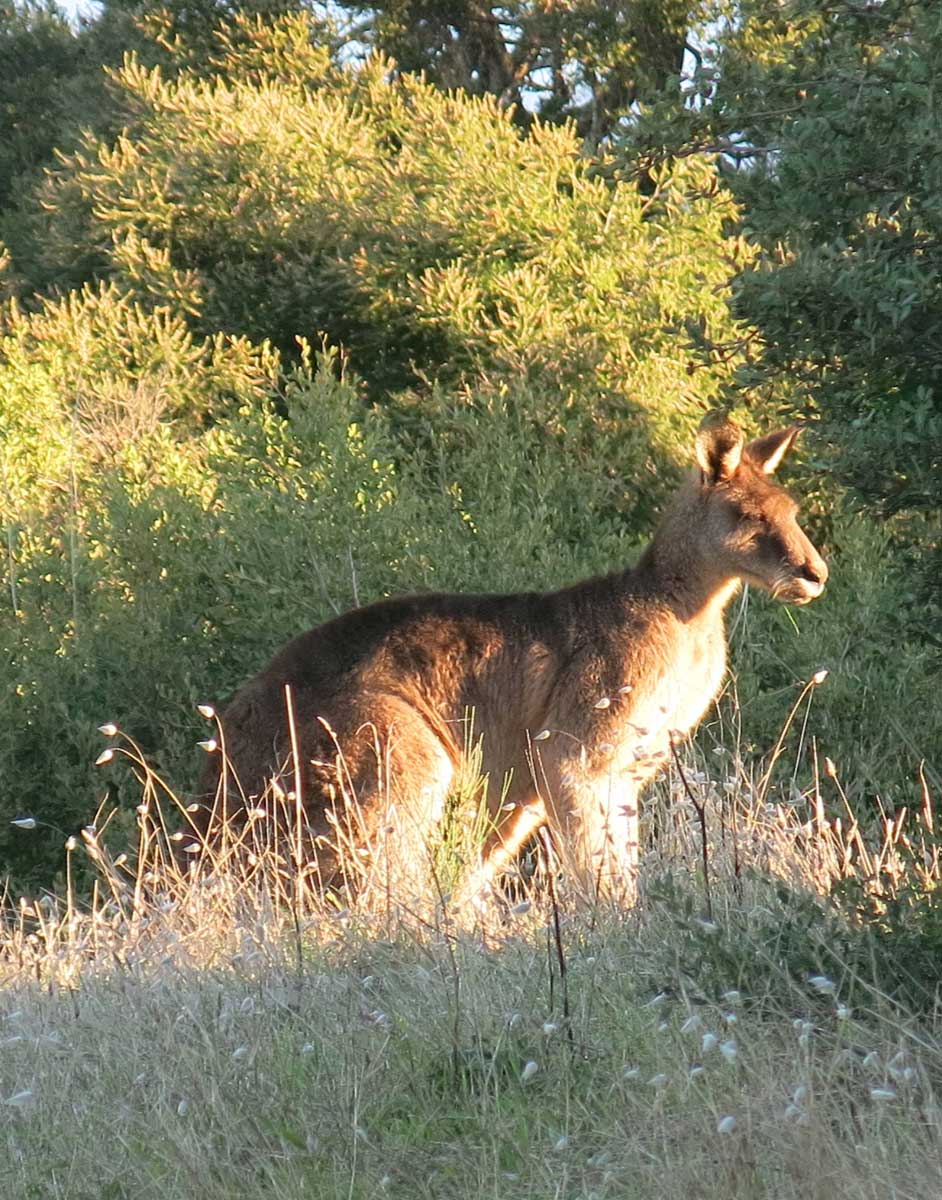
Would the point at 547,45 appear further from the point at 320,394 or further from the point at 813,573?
the point at 813,573

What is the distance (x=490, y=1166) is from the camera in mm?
4176

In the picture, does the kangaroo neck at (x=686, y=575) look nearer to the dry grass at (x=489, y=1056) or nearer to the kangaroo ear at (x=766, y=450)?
the kangaroo ear at (x=766, y=450)

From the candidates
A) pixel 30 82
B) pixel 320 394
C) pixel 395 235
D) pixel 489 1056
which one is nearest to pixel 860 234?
pixel 489 1056

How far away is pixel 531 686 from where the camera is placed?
8.24 m

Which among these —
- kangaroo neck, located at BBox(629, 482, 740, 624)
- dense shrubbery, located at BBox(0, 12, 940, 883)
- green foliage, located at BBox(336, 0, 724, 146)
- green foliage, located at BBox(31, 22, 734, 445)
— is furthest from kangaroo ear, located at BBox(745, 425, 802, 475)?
green foliage, located at BBox(336, 0, 724, 146)

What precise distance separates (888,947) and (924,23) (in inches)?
103

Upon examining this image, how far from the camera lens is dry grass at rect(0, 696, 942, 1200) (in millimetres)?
4016

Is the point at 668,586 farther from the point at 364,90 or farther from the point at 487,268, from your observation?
the point at 364,90

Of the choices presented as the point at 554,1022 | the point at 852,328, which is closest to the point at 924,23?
the point at 852,328

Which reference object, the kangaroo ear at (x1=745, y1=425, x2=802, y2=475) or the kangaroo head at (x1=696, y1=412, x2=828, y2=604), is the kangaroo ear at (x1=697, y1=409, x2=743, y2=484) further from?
the kangaroo ear at (x1=745, y1=425, x2=802, y2=475)

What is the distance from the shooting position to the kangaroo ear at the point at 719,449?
8672 mm

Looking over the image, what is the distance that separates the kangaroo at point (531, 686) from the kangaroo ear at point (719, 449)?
0.01m

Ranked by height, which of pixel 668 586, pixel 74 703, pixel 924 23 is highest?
pixel 924 23

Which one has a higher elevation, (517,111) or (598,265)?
(517,111)
